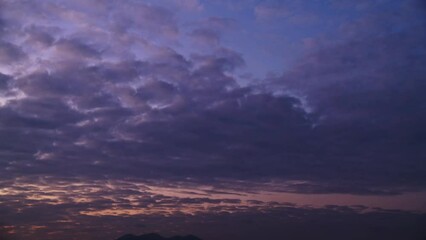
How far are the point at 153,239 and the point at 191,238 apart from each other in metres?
8.31

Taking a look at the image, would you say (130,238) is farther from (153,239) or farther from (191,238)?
(191,238)

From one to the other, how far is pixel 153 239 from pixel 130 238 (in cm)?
462

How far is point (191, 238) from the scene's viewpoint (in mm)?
91562

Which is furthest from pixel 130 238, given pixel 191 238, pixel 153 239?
pixel 191 238

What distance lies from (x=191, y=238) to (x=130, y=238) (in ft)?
40.1

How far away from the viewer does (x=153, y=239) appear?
310ft
